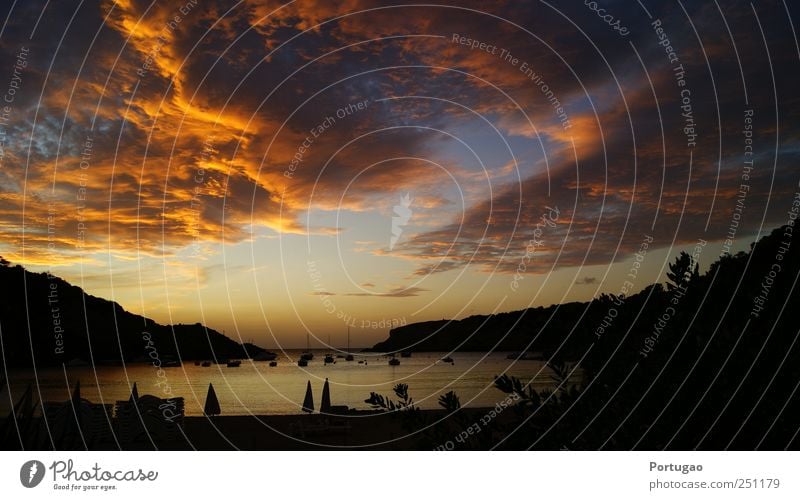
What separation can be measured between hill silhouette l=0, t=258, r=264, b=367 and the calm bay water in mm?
4658

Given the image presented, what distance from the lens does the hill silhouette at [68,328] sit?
60656mm

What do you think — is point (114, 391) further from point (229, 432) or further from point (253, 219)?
point (253, 219)

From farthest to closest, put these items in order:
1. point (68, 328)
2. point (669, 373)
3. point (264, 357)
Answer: point (264, 357)
point (68, 328)
point (669, 373)

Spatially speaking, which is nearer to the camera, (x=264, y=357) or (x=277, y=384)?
(x=277, y=384)

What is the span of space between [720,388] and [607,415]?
82cm
